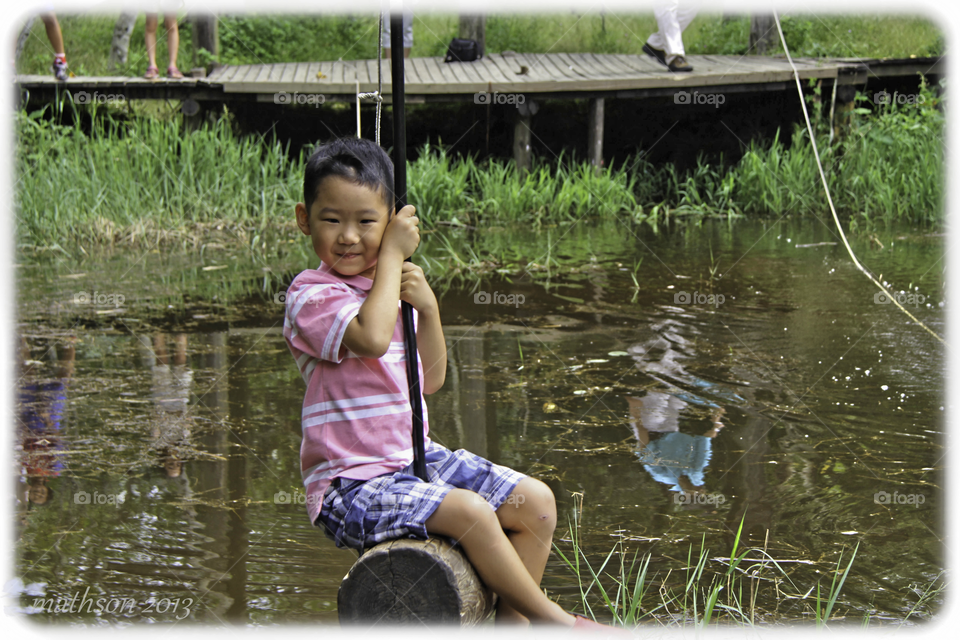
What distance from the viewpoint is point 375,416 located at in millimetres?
1856

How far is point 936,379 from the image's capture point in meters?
3.84

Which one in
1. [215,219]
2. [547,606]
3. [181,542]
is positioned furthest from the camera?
[215,219]

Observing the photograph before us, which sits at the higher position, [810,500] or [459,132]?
[459,132]

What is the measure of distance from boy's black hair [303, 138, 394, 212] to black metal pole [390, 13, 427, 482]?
8 cm

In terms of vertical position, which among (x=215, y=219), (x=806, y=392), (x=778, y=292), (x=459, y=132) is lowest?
(x=806, y=392)

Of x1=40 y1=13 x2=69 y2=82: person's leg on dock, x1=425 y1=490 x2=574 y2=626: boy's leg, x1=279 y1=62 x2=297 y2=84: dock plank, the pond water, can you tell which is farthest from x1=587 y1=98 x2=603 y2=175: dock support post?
x1=425 y1=490 x2=574 y2=626: boy's leg

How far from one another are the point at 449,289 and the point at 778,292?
6.19 feet

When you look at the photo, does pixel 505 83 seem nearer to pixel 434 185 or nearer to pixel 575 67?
pixel 575 67

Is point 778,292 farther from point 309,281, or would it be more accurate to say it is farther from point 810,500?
point 309,281

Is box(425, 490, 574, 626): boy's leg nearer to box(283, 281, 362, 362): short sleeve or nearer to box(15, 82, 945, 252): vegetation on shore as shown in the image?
box(283, 281, 362, 362): short sleeve

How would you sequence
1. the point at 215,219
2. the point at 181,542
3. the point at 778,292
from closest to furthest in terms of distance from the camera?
1. the point at 181,542
2. the point at 778,292
3. the point at 215,219

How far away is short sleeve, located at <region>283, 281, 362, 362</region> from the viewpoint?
5.97 ft

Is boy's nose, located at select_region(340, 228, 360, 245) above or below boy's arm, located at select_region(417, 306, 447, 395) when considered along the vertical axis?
above

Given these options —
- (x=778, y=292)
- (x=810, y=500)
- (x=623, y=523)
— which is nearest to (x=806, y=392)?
(x=810, y=500)
